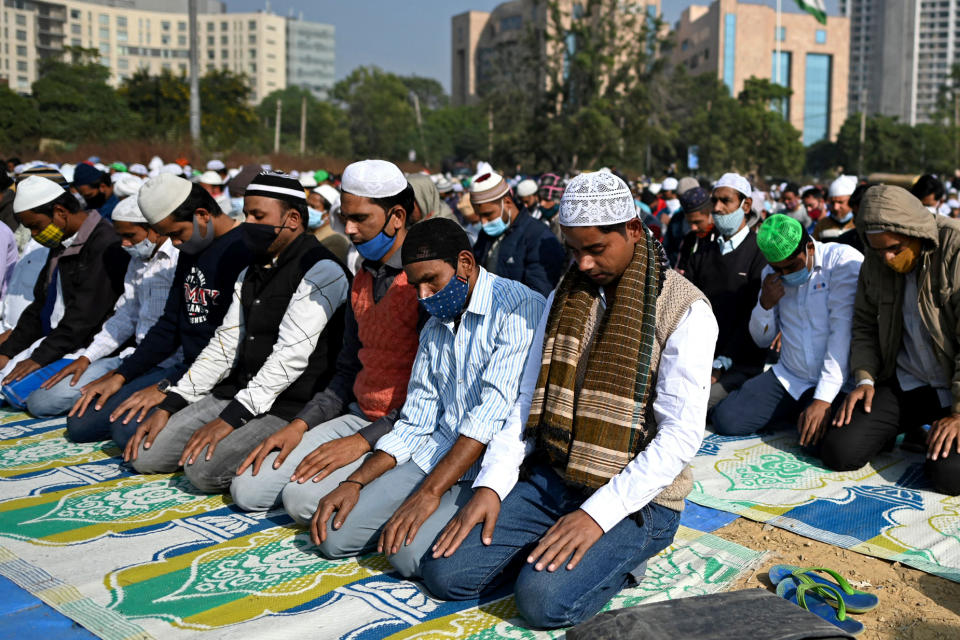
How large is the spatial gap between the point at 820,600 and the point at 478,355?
4.60 ft

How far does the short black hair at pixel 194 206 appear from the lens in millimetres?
4445

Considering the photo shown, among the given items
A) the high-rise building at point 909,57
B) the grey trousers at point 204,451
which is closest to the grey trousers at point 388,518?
the grey trousers at point 204,451

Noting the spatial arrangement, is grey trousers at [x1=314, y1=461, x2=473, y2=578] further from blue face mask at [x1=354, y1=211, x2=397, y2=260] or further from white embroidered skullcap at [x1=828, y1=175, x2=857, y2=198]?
white embroidered skullcap at [x1=828, y1=175, x2=857, y2=198]

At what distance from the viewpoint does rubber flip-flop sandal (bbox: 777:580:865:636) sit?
2.59m

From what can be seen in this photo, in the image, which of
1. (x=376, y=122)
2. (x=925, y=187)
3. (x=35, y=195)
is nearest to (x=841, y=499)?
(x=925, y=187)

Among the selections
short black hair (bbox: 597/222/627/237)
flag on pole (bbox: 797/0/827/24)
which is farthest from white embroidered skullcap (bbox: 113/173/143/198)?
flag on pole (bbox: 797/0/827/24)

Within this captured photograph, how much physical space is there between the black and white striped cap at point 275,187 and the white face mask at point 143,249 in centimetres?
129

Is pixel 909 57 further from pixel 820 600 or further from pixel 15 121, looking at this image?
pixel 820 600

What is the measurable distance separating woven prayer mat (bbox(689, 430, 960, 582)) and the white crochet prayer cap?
298 centimetres

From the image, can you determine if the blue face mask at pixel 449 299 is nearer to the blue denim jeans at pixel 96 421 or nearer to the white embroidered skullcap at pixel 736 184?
the blue denim jeans at pixel 96 421

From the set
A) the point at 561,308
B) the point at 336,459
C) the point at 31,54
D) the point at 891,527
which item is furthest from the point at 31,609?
the point at 31,54

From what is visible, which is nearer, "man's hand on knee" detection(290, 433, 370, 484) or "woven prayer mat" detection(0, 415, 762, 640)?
"woven prayer mat" detection(0, 415, 762, 640)

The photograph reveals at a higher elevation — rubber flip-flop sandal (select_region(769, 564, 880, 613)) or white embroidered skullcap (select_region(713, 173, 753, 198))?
white embroidered skullcap (select_region(713, 173, 753, 198))

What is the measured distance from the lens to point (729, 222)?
17.8 feet
